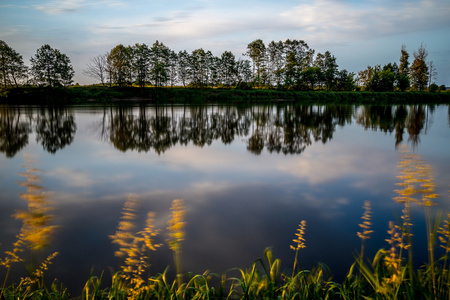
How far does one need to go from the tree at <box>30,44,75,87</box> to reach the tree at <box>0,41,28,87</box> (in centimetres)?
447

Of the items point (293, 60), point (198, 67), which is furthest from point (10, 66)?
point (293, 60)

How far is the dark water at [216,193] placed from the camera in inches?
200

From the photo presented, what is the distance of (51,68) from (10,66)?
32.5ft

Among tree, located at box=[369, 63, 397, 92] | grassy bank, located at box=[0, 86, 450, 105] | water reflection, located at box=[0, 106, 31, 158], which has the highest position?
tree, located at box=[369, 63, 397, 92]

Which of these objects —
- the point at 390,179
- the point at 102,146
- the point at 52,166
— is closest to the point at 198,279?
the point at 390,179

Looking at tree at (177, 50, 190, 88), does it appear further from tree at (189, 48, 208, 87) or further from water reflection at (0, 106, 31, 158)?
water reflection at (0, 106, 31, 158)

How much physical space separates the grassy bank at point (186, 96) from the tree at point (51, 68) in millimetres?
5217

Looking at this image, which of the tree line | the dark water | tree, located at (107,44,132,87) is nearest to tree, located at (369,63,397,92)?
the tree line

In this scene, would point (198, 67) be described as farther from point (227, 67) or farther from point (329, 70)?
point (329, 70)

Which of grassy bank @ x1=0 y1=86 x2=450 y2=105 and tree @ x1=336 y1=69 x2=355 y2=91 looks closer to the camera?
grassy bank @ x1=0 y1=86 x2=450 y2=105

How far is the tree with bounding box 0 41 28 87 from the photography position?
6588 cm

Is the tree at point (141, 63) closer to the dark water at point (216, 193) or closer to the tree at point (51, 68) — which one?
the tree at point (51, 68)

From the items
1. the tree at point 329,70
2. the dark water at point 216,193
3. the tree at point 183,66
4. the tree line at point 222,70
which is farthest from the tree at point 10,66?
the tree at point 329,70

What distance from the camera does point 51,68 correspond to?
248 feet
